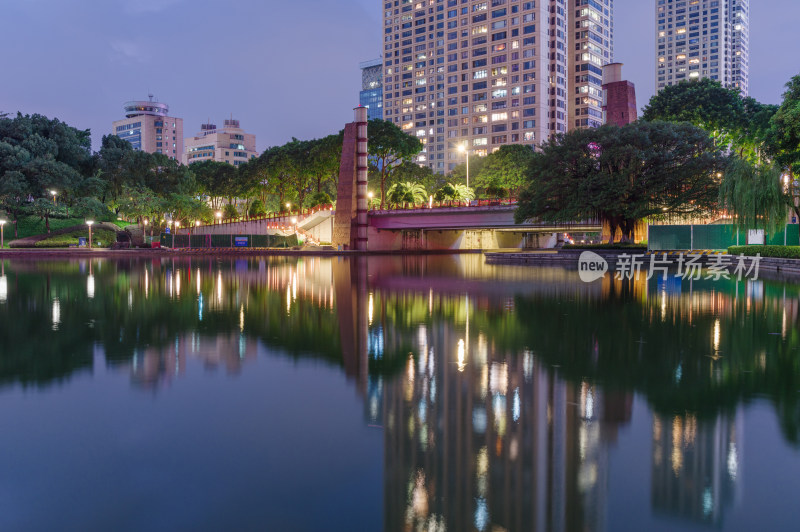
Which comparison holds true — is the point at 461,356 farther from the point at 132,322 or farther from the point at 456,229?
the point at 456,229

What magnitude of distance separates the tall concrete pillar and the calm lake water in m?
63.0

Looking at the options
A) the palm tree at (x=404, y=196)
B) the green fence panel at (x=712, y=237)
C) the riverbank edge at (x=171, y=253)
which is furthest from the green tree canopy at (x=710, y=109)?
the riverbank edge at (x=171, y=253)

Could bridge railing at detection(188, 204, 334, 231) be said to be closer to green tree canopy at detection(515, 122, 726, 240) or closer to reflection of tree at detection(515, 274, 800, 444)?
green tree canopy at detection(515, 122, 726, 240)

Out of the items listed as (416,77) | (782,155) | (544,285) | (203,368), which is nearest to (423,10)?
(416,77)

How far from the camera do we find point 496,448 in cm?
618

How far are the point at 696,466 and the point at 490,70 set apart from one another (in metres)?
150

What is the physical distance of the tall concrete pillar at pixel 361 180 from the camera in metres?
76.8

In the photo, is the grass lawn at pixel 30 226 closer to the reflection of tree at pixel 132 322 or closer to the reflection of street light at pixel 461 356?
the reflection of tree at pixel 132 322

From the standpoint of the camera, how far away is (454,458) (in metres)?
5.93

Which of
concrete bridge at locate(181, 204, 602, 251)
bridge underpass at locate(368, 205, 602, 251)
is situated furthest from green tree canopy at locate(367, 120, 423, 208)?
bridge underpass at locate(368, 205, 602, 251)

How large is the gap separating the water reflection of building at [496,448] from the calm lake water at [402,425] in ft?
0.09

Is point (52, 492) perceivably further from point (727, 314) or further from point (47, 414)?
point (727, 314)

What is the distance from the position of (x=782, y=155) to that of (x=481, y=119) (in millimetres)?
114420

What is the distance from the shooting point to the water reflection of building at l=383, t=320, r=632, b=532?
486cm
